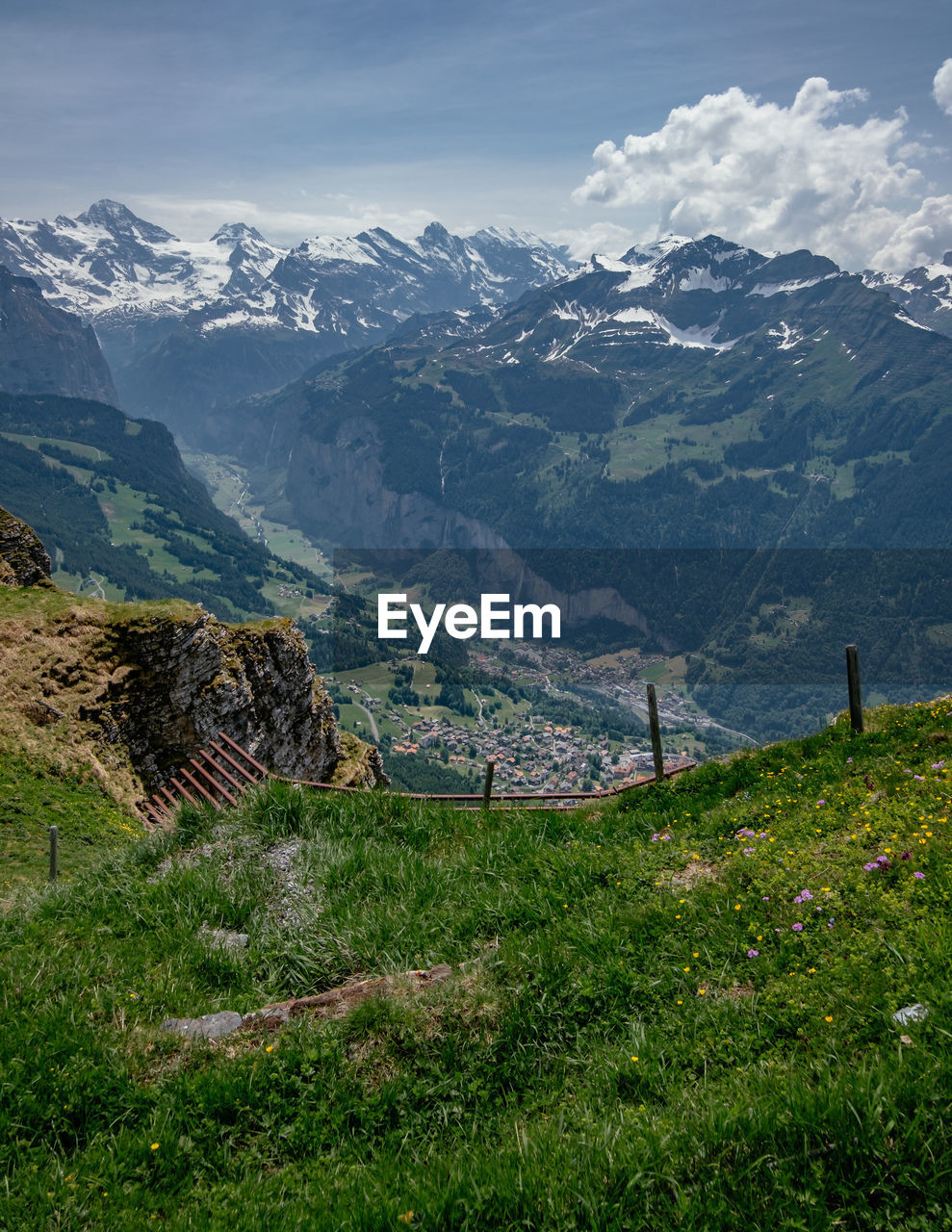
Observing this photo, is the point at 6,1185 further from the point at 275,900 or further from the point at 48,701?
the point at 48,701

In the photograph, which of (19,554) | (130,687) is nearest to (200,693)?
(130,687)

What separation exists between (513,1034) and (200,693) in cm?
2732

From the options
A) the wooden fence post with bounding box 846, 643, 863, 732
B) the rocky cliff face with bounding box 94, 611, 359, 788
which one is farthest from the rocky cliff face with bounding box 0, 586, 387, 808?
the wooden fence post with bounding box 846, 643, 863, 732

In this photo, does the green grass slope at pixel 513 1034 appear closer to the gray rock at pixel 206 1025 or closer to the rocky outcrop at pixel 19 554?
the gray rock at pixel 206 1025

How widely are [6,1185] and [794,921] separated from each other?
8.35 metres

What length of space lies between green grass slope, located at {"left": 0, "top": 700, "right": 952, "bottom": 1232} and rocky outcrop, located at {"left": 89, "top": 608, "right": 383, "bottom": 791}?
18.2 metres

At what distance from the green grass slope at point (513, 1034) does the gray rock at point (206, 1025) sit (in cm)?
23

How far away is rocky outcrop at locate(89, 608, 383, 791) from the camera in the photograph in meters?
30.0

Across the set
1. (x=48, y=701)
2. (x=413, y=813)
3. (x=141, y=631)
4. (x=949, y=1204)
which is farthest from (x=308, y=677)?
(x=949, y=1204)

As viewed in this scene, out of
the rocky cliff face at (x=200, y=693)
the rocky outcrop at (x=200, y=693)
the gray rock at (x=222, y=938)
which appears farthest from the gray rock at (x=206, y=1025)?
the rocky outcrop at (x=200, y=693)

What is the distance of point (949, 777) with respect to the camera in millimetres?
11594

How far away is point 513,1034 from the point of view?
8383 millimetres

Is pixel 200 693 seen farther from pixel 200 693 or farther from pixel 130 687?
pixel 130 687

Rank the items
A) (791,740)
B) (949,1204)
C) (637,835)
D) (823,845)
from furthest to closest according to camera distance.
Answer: (791,740)
(637,835)
(823,845)
(949,1204)
